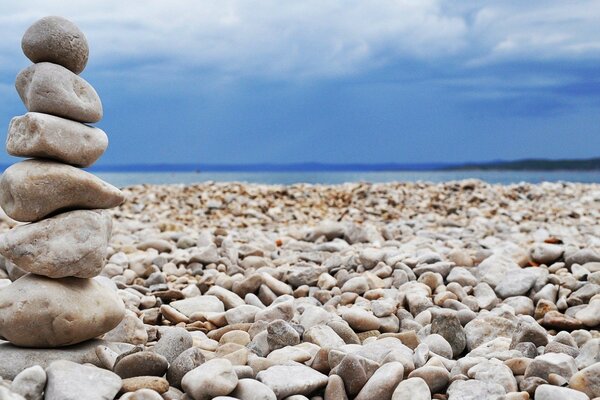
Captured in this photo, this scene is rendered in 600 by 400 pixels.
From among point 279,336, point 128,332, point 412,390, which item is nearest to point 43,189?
point 128,332

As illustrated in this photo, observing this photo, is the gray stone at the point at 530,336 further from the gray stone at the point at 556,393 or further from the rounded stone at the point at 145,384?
the rounded stone at the point at 145,384

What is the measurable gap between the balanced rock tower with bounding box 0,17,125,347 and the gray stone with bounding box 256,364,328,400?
3.30ft

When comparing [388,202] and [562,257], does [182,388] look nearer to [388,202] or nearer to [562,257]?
[562,257]

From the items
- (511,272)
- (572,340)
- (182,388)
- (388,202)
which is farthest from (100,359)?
(388,202)

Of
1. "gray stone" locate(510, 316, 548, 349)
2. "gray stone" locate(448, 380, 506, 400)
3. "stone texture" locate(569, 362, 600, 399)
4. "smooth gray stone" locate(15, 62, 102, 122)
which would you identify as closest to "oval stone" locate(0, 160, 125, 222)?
"smooth gray stone" locate(15, 62, 102, 122)

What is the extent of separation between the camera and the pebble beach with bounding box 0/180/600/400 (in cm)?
300

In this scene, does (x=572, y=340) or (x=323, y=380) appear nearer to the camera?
(x=323, y=380)

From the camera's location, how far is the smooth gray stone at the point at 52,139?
3.33 metres

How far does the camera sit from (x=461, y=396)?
300 cm

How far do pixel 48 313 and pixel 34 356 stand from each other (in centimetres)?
24

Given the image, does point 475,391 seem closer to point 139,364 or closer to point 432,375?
point 432,375

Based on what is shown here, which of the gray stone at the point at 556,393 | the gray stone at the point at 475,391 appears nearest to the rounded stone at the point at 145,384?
the gray stone at the point at 475,391

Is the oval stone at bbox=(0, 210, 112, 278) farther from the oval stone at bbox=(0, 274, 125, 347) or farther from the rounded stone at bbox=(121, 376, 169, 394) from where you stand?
the rounded stone at bbox=(121, 376, 169, 394)

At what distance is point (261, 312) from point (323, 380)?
1176 mm
